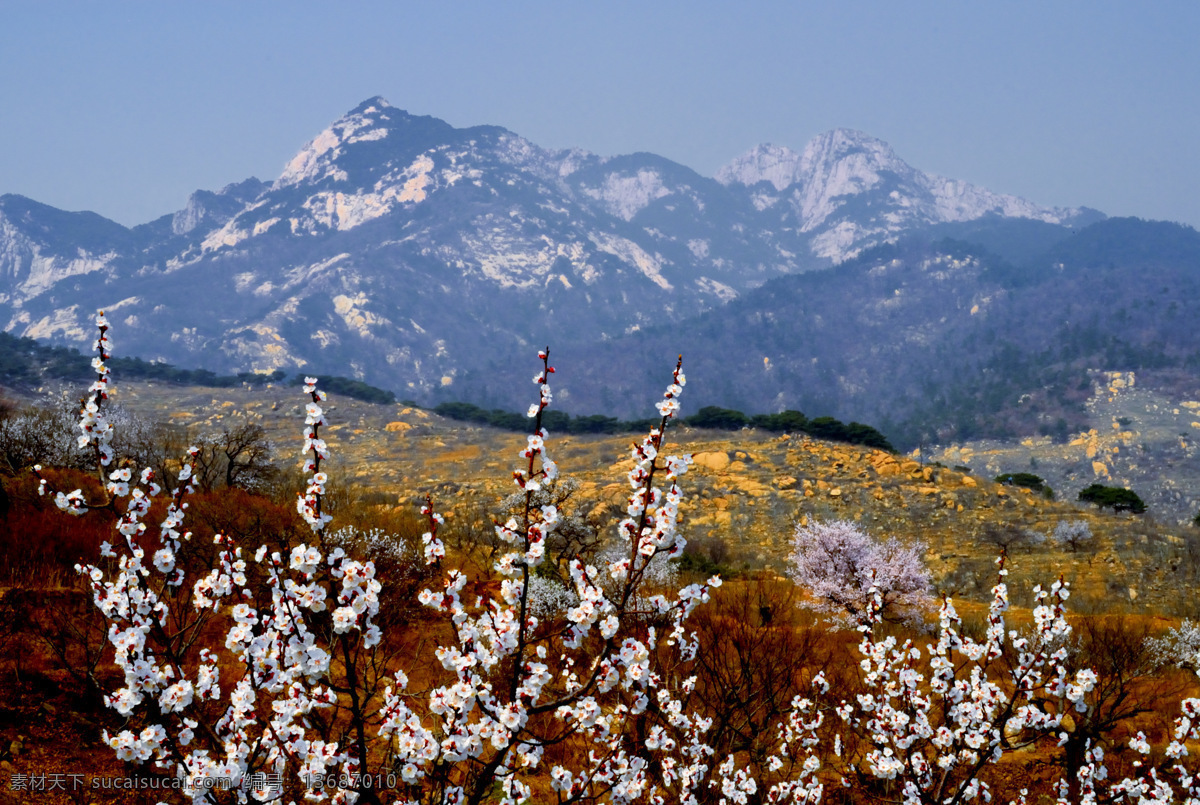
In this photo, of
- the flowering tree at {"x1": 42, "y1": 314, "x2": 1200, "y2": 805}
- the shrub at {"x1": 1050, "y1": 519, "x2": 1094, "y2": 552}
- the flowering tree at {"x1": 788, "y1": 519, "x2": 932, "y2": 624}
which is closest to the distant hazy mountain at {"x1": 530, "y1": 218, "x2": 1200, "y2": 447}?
the shrub at {"x1": 1050, "y1": 519, "x2": 1094, "y2": 552}

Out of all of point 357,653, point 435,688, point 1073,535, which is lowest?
point 1073,535

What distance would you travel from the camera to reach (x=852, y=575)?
725 inches

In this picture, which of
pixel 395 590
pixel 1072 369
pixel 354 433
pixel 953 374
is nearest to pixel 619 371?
pixel 953 374

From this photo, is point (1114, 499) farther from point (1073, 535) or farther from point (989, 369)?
point (989, 369)

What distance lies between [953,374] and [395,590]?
566 feet

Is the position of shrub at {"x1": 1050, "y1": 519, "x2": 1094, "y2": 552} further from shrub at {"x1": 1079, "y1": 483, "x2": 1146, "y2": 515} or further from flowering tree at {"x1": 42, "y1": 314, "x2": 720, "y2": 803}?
flowering tree at {"x1": 42, "y1": 314, "x2": 720, "y2": 803}

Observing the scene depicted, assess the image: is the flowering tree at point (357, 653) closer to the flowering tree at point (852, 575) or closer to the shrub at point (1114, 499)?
the flowering tree at point (852, 575)

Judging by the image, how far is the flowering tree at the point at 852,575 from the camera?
17500mm

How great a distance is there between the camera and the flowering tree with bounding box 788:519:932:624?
57.4 ft

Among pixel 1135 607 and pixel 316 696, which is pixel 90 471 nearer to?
pixel 316 696

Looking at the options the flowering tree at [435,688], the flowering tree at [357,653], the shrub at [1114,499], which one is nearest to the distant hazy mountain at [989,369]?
the shrub at [1114,499]

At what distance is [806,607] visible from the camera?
18.0 meters

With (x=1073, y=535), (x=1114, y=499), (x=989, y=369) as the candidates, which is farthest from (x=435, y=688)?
(x=989, y=369)

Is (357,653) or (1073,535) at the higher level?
(357,653)
